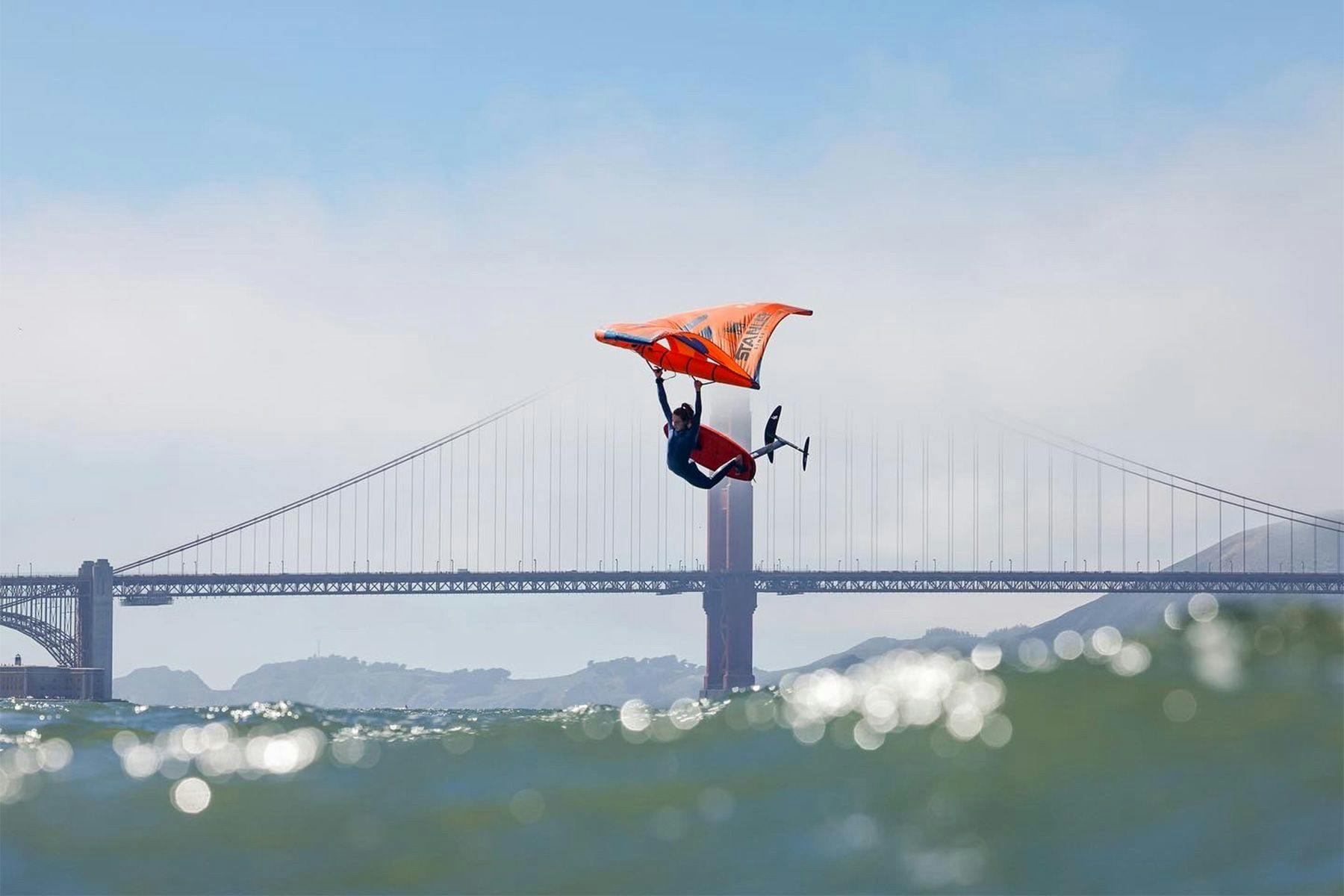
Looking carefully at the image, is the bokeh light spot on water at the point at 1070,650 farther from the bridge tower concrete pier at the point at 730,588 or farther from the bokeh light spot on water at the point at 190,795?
the bridge tower concrete pier at the point at 730,588

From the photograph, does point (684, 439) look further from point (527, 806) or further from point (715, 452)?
point (527, 806)

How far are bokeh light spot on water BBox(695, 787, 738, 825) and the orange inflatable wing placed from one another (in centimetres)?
469

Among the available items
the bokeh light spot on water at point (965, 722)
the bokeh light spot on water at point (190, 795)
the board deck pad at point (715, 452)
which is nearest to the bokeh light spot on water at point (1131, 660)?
the bokeh light spot on water at point (965, 722)

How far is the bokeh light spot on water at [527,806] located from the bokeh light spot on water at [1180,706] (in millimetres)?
5104

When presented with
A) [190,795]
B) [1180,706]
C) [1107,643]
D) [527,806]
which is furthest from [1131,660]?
[190,795]

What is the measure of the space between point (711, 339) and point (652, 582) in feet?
244

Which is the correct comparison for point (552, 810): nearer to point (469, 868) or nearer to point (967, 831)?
point (469, 868)

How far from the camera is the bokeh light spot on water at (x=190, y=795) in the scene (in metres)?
13.4

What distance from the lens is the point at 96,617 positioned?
85.2 meters

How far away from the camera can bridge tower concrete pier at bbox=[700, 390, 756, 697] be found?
92062 millimetres

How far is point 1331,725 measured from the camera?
41.3 feet

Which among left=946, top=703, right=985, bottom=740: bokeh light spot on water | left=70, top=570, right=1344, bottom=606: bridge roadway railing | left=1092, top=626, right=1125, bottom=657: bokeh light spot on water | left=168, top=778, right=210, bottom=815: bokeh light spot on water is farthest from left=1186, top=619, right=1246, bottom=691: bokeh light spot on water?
left=70, top=570, right=1344, bottom=606: bridge roadway railing

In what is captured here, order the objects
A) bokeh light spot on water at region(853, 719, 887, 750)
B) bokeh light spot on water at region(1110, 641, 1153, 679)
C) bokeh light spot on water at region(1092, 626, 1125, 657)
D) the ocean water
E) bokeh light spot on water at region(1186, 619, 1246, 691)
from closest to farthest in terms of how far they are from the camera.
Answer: the ocean water, bokeh light spot on water at region(853, 719, 887, 750), bokeh light spot on water at region(1186, 619, 1246, 691), bokeh light spot on water at region(1110, 641, 1153, 679), bokeh light spot on water at region(1092, 626, 1125, 657)

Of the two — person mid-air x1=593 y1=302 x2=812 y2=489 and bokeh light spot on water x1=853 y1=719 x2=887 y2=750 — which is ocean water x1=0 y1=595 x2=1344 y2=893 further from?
person mid-air x1=593 y1=302 x2=812 y2=489
